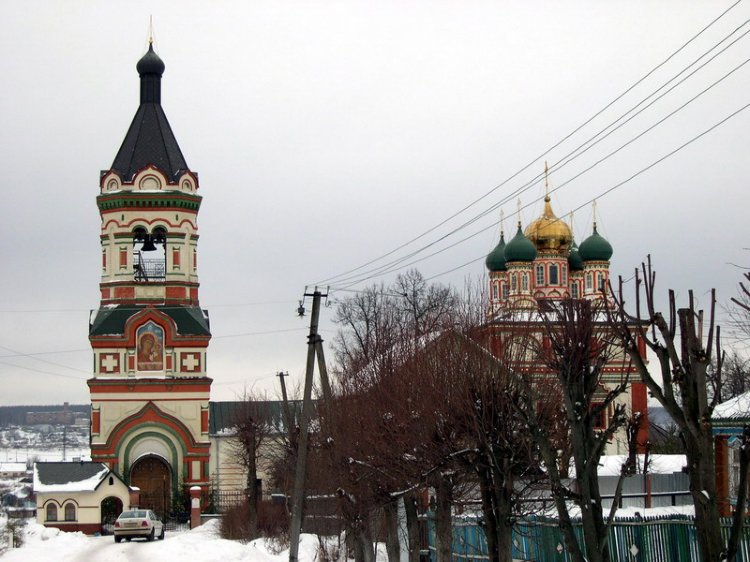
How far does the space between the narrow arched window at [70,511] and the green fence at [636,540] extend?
25.2m

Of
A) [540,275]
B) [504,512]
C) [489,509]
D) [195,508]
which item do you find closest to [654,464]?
[540,275]

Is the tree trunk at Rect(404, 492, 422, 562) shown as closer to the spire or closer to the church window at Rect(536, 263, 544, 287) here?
the spire

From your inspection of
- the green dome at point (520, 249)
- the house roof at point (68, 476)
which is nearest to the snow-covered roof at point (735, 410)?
the house roof at point (68, 476)

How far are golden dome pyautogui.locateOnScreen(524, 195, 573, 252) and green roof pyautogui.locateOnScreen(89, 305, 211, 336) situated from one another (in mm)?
17706

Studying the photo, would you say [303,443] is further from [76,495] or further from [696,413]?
[76,495]

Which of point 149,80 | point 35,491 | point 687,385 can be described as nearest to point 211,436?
point 35,491

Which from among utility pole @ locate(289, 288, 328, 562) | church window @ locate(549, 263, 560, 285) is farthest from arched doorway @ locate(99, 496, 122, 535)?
church window @ locate(549, 263, 560, 285)

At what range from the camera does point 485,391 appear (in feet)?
63.2

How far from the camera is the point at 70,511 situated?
4506 cm

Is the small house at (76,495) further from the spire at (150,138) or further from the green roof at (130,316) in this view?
the spire at (150,138)

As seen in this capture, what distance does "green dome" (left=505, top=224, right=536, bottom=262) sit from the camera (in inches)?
2303

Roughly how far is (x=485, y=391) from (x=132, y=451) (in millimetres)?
32510

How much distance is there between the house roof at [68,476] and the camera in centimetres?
4488

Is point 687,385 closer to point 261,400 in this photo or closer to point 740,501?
point 740,501
